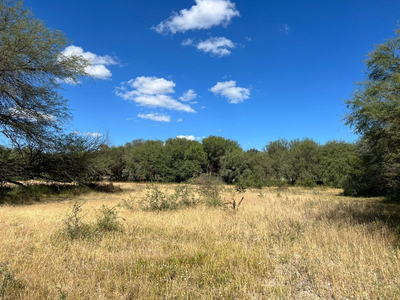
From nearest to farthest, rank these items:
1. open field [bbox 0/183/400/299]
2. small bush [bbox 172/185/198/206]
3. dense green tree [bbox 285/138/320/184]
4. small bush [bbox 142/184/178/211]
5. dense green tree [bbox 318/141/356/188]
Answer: open field [bbox 0/183/400/299]
small bush [bbox 142/184/178/211]
small bush [bbox 172/185/198/206]
dense green tree [bbox 318/141/356/188]
dense green tree [bbox 285/138/320/184]

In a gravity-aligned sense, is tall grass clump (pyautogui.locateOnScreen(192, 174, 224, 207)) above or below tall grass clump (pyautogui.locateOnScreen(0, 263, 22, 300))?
above

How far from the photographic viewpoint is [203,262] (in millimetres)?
4746

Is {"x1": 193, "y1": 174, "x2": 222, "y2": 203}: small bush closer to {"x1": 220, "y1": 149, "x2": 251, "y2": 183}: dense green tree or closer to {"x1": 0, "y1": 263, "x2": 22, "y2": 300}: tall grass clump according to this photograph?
{"x1": 0, "y1": 263, "x2": 22, "y2": 300}: tall grass clump

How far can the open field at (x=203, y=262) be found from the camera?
3.67m

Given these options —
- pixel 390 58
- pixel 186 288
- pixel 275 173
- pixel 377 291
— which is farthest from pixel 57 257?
pixel 275 173

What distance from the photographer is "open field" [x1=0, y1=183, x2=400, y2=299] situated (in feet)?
12.0

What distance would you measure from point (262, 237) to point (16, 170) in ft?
55.7

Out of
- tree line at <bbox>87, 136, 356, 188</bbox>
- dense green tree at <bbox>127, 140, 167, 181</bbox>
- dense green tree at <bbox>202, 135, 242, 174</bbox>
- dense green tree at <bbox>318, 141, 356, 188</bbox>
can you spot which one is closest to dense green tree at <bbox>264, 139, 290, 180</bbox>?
tree line at <bbox>87, 136, 356, 188</bbox>

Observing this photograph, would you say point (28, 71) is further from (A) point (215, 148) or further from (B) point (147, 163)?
(A) point (215, 148)

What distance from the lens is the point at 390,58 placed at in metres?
10.2

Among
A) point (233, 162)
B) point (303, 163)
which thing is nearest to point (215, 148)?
point (233, 162)

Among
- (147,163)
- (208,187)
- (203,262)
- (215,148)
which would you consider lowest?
(203,262)

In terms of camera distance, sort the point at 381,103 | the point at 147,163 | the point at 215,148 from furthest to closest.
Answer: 1. the point at 215,148
2. the point at 147,163
3. the point at 381,103

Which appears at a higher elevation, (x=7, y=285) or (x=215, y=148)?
(x=215, y=148)
